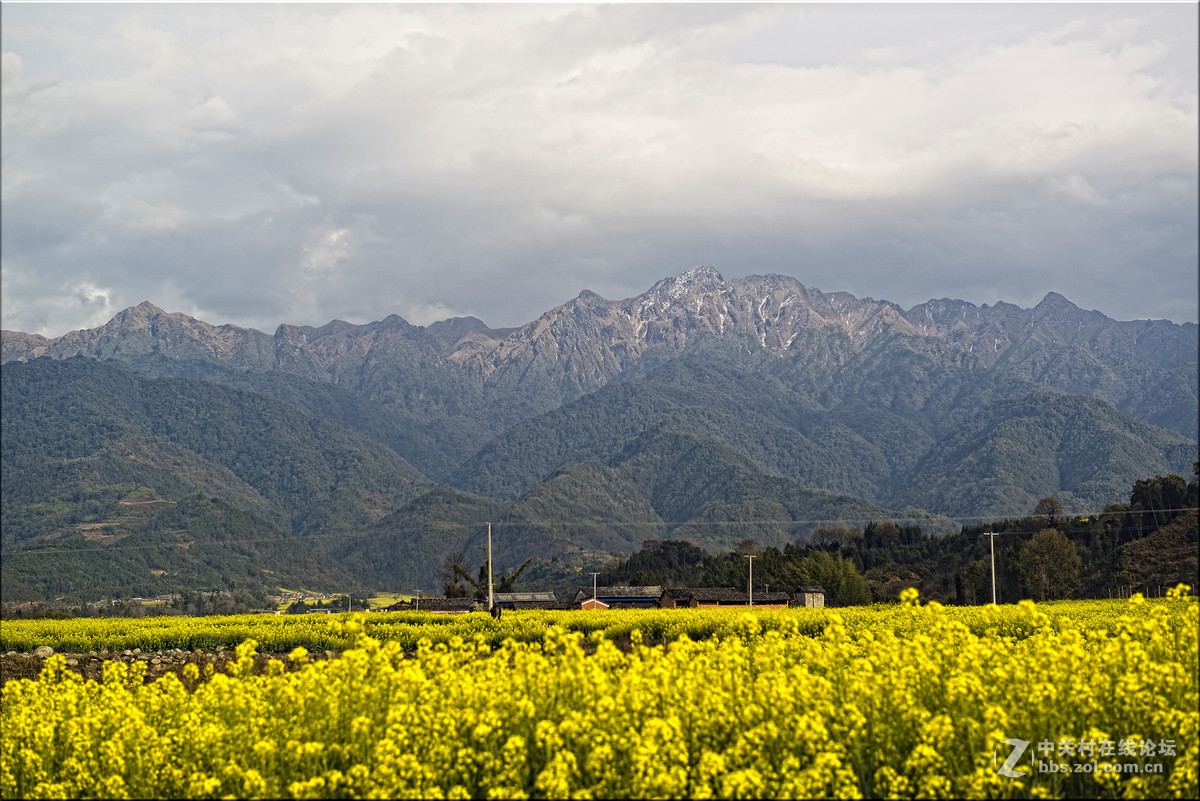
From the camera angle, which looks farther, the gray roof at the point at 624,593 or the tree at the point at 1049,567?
the gray roof at the point at 624,593

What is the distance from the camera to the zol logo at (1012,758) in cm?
1392

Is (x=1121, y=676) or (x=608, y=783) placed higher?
(x=1121, y=676)

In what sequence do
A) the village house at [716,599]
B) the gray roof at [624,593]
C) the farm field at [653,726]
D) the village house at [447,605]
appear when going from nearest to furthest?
the farm field at [653,726]
the village house at [716,599]
the village house at [447,605]
the gray roof at [624,593]

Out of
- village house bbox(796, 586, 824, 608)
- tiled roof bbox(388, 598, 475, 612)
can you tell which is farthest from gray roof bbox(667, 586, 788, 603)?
tiled roof bbox(388, 598, 475, 612)

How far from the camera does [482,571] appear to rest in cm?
11675

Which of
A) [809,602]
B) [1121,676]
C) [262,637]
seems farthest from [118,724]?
[809,602]

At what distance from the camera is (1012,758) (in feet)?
46.5

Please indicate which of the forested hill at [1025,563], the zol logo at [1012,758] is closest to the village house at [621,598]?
the forested hill at [1025,563]

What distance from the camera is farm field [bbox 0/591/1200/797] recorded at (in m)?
13.8

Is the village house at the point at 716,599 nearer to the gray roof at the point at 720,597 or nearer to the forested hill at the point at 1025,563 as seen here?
the gray roof at the point at 720,597

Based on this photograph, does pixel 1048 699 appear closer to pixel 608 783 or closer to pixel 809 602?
pixel 608 783

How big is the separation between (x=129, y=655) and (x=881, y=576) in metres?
128

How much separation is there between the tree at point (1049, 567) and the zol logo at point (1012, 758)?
105249 mm

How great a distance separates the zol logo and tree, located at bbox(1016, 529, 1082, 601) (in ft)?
Result: 345
